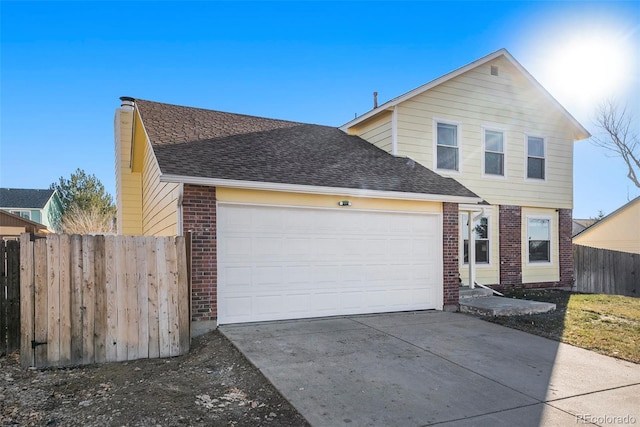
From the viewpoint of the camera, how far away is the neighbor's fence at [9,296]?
5.78m

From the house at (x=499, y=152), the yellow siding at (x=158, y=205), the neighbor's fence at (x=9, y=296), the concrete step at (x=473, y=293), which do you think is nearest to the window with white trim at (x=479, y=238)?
the house at (x=499, y=152)

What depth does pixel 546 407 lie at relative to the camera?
431 centimetres

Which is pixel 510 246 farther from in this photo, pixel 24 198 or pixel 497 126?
pixel 24 198

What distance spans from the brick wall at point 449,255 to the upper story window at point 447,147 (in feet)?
10.7

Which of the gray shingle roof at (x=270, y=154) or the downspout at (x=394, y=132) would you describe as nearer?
the gray shingle roof at (x=270, y=154)

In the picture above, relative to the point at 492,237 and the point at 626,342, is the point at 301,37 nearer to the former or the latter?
the point at 492,237

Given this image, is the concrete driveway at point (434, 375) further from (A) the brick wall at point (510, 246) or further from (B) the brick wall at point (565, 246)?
(B) the brick wall at point (565, 246)

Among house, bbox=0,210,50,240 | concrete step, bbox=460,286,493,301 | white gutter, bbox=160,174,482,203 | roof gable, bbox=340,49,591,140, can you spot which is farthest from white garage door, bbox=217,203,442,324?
house, bbox=0,210,50,240

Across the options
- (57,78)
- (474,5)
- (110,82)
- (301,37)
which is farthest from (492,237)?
(57,78)

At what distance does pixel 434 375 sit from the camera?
517 cm

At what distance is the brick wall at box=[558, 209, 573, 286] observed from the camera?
46.9 ft

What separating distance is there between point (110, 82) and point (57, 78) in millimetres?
1710

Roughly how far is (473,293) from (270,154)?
6519 mm

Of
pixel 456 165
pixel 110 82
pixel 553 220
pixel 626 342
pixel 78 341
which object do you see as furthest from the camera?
pixel 110 82
